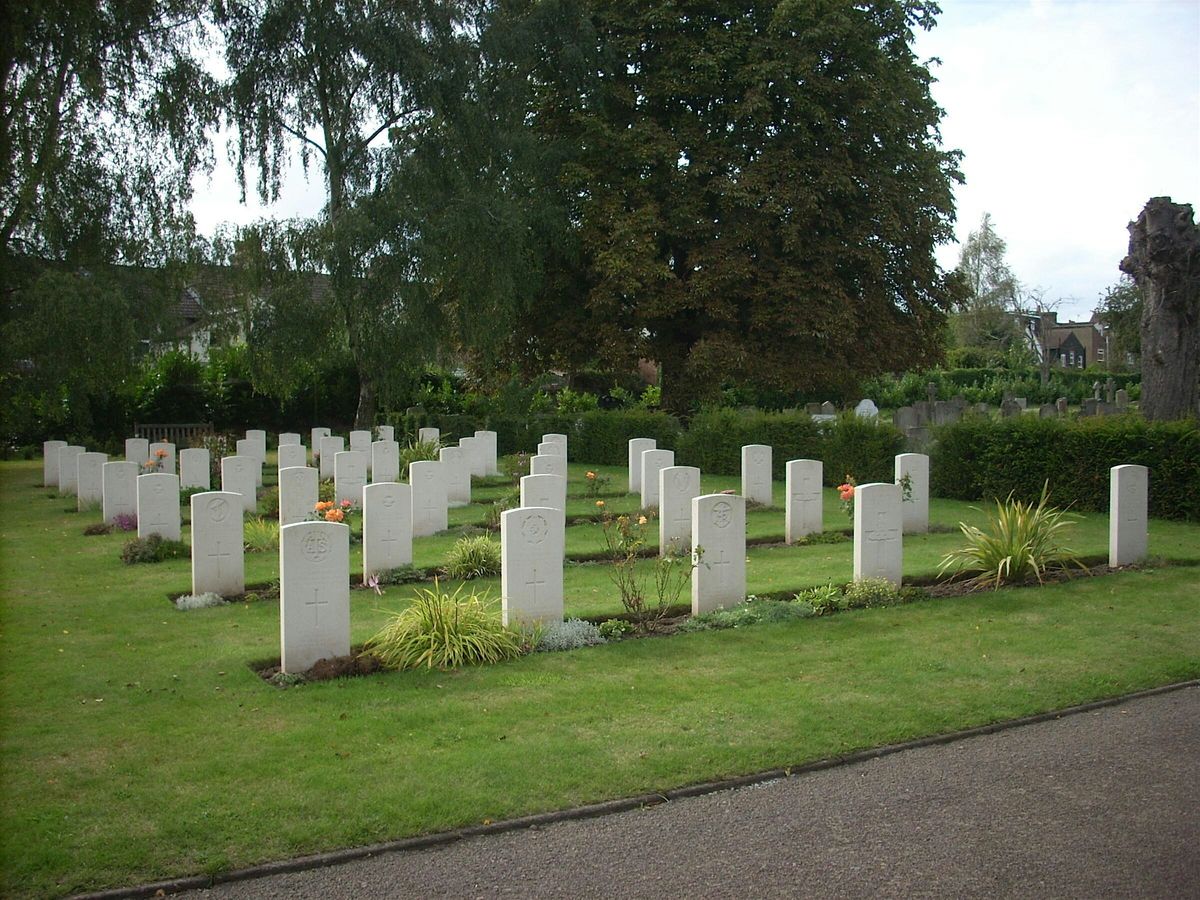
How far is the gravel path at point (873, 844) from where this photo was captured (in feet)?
14.8

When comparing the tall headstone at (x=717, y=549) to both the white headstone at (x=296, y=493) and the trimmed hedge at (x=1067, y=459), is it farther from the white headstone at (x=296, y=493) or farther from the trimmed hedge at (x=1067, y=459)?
the trimmed hedge at (x=1067, y=459)

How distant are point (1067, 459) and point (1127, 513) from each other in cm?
521

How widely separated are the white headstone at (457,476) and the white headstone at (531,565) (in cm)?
955

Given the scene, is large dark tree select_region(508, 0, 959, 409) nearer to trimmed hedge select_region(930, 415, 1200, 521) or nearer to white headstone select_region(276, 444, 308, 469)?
trimmed hedge select_region(930, 415, 1200, 521)

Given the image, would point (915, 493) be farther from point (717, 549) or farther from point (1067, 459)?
point (717, 549)

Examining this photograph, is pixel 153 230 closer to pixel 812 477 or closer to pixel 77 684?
pixel 812 477

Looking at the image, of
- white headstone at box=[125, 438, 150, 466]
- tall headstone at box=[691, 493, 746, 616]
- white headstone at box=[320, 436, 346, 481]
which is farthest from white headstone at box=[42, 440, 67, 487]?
tall headstone at box=[691, 493, 746, 616]

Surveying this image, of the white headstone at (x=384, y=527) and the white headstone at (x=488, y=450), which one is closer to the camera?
the white headstone at (x=384, y=527)

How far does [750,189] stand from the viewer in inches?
1030

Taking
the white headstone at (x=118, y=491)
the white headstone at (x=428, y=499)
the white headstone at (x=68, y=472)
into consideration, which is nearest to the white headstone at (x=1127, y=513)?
the white headstone at (x=428, y=499)

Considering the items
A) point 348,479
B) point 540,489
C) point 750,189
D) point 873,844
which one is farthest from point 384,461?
point 873,844

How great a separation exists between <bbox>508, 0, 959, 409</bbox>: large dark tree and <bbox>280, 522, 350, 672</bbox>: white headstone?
63.7 feet

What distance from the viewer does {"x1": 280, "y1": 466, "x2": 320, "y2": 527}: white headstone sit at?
14.2 meters

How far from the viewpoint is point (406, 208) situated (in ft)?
82.4
